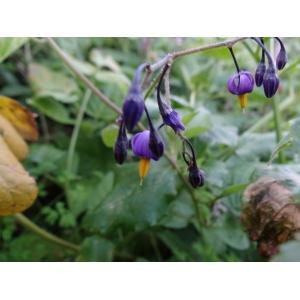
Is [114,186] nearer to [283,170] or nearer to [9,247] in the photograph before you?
Result: [9,247]

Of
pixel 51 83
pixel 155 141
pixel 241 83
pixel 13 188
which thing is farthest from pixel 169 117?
pixel 51 83

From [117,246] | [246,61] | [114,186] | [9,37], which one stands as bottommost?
[117,246]

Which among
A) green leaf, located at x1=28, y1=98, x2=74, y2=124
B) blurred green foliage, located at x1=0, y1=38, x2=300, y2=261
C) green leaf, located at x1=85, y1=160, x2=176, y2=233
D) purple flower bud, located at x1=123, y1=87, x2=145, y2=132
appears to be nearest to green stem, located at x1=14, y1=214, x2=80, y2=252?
blurred green foliage, located at x1=0, y1=38, x2=300, y2=261

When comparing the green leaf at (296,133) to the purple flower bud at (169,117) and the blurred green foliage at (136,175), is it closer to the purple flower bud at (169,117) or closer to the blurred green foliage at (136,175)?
the blurred green foliage at (136,175)

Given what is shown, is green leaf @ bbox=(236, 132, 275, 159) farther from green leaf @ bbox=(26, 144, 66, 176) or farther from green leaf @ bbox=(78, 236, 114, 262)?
green leaf @ bbox=(26, 144, 66, 176)

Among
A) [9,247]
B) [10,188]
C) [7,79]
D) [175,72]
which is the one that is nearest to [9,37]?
[10,188]

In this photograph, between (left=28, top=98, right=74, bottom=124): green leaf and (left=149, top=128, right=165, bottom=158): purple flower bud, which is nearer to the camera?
(left=149, top=128, right=165, bottom=158): purple flower bud
